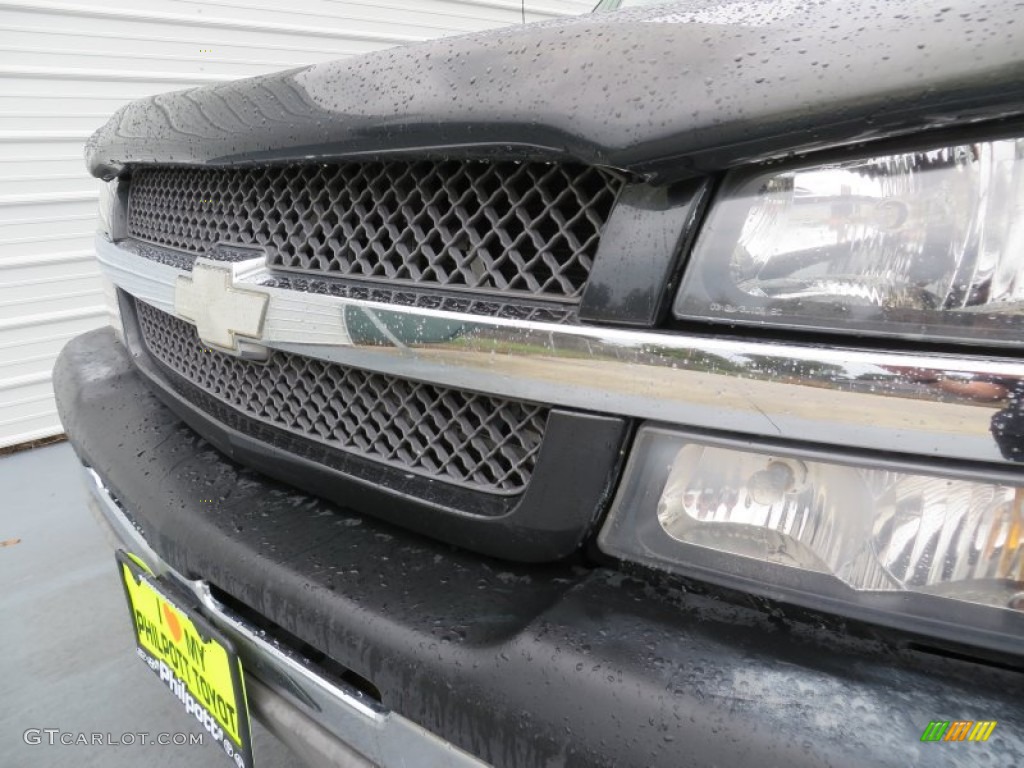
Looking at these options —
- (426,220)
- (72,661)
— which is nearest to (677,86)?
(426,220)

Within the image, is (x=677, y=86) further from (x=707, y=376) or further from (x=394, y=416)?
(x=394, y=416)

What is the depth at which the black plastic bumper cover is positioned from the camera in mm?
665

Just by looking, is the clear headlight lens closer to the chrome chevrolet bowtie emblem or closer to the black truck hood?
the chrome chevrolet bowtie emblem

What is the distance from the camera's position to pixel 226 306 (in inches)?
49.2

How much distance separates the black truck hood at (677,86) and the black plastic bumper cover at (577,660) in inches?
→ 19.7

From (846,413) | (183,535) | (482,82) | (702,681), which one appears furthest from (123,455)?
(846,413)

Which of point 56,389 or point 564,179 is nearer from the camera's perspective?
point 564,179

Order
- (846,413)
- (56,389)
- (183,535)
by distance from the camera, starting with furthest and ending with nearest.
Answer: (56,389) < (183,535) < (846,413)

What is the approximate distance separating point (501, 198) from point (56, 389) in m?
1.53

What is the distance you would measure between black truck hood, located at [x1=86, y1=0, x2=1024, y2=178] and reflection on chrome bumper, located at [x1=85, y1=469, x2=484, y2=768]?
2.41 feet

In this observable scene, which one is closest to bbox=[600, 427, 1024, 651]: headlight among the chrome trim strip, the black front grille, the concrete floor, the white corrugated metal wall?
the chrome trim strip

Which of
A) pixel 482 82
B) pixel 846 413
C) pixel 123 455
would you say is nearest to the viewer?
pixel 846 413

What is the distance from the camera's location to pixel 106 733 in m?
1.96

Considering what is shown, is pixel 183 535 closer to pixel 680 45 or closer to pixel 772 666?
pixel 772 666
